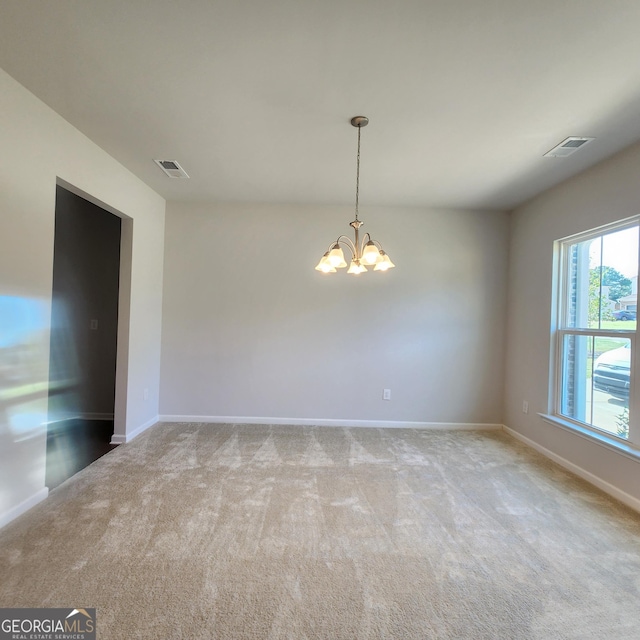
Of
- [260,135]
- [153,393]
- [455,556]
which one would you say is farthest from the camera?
[153,393]

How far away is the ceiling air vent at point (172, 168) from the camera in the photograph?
301 cm

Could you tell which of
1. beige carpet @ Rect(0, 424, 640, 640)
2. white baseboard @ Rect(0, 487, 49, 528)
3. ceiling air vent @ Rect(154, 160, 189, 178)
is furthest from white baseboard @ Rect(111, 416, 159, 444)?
ceiling air vent @ Rect(154, 160, 189, 178)

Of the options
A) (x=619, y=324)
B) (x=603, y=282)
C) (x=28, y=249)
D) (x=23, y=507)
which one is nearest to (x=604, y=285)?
(x=603, y=282)

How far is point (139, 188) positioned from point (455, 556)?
4.05 meters

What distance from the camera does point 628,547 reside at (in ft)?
6.41

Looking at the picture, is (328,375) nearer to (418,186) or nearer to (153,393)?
(153,393)

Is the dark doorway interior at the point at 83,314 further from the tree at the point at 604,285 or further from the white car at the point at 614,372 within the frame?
the tree at the point at 604,285

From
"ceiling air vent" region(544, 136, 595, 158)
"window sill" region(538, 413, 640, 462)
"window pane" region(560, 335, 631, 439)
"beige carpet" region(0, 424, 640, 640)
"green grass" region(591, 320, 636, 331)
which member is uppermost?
"ceiling air vent" region(544, 136, 595, 158)

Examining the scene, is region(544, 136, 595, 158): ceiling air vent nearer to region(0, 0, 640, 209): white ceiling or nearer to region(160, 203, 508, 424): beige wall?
region(0, 0, 640, 209): white ceiling

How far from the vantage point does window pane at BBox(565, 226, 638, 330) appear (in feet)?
8.54

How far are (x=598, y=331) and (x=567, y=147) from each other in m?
1.54

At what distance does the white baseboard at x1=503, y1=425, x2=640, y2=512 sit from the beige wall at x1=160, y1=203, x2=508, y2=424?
625mm

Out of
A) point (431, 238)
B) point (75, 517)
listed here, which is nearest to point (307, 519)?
point (75, 517)

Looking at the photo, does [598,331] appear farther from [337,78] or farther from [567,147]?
[337,78]
